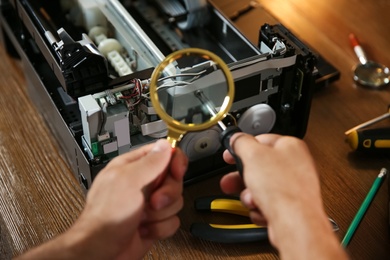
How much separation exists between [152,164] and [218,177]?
361 mm

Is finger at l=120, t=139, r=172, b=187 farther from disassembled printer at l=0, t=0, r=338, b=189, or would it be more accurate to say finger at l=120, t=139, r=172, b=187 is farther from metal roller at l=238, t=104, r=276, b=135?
metal roller at l=238, t=104, r=276, b=135

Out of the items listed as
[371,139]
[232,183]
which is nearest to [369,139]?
[371,139]

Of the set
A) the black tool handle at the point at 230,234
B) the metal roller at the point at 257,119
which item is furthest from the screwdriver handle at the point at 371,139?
the black tool handle at the point at 230,234

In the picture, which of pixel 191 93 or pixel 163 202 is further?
pixel 191 93

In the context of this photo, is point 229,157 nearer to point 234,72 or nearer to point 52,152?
point 234,72

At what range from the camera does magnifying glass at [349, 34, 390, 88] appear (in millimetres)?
1189

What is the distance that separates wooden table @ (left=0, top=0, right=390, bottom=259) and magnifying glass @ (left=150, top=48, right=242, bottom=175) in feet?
0.69

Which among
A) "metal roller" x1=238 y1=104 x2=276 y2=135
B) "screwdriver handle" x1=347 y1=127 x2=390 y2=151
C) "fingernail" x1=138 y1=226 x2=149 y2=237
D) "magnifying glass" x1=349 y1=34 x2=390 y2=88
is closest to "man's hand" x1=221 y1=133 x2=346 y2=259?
"fingernail" x1=138 y1=226 x2=149 y2=237

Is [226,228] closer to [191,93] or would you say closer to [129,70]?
[191,93]

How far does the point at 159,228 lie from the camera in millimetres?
714

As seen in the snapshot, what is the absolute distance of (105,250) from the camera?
628mm

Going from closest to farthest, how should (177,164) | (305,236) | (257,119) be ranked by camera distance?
(305,236) < (177,164) < (257,119)

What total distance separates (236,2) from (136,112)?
21.9 inches

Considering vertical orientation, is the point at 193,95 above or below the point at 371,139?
above
